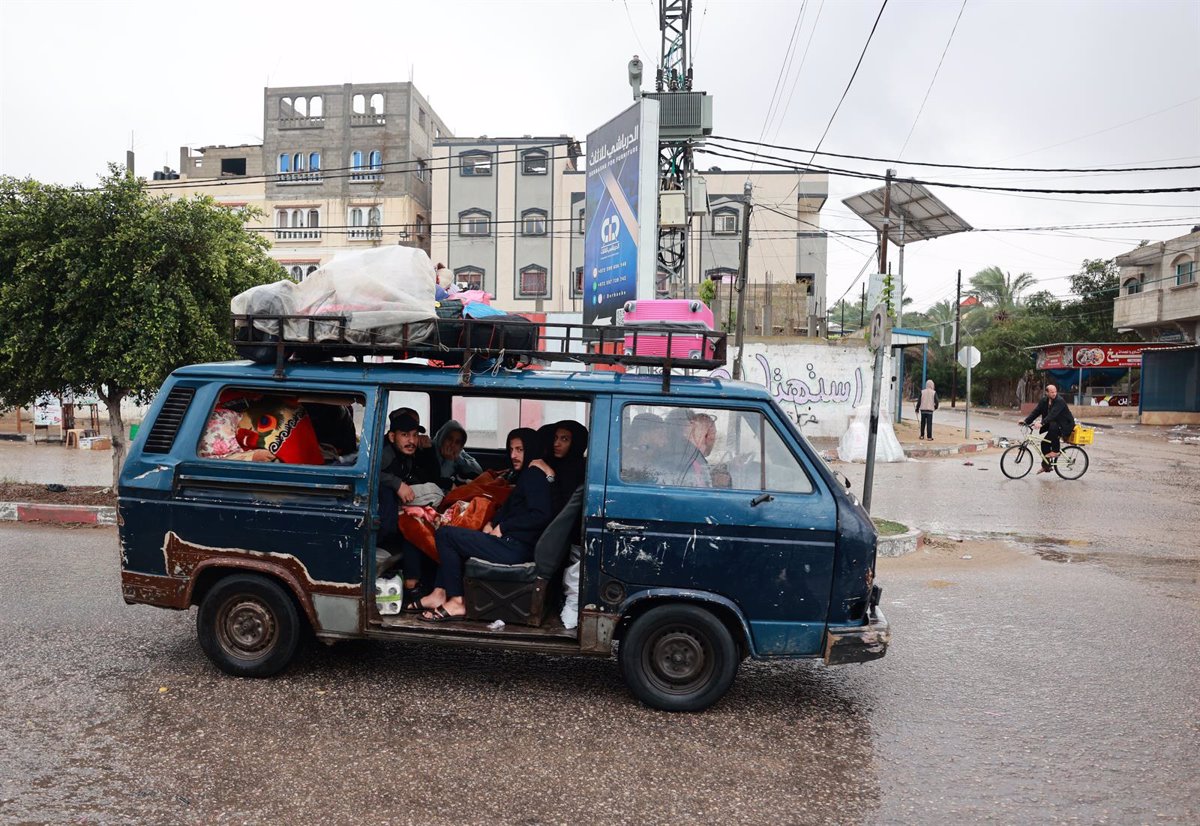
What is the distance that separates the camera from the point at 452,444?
645 centimetres

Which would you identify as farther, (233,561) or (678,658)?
(233,561)

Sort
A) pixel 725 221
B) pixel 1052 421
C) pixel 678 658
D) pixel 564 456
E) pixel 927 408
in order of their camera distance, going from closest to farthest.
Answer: pixel 678 658, pixel 564 456, pixel 1052 421, pixel 927 408, pixel 725 221

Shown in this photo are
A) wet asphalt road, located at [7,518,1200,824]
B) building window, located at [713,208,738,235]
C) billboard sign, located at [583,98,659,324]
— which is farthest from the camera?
building window, located at [713,208,738,235]

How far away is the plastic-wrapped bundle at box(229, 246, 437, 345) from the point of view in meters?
4.95

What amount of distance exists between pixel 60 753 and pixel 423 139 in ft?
157

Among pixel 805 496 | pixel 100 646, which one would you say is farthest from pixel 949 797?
pixel 100 646

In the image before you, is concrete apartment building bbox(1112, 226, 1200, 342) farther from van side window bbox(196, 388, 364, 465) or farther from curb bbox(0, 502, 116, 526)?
van side window bbox(196, 388, 364, 465)

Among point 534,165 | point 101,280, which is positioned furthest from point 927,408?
point 534,165

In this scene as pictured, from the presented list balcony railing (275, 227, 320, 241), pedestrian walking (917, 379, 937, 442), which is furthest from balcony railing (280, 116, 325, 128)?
pedestrian walking (917, 379, 937, 442)

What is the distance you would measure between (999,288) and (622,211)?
5520cm

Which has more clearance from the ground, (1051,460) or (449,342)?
(449,342)

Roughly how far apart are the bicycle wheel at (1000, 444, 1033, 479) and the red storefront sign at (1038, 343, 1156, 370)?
2956cm

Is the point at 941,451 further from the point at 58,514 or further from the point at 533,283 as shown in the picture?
the point at 533,283

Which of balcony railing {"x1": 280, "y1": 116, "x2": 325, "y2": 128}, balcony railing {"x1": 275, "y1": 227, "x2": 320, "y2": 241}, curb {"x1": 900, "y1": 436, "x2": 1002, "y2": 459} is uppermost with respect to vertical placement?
balcony railing {"x1": 280, "y1": 116, "x2": 325, "y2": 128}
